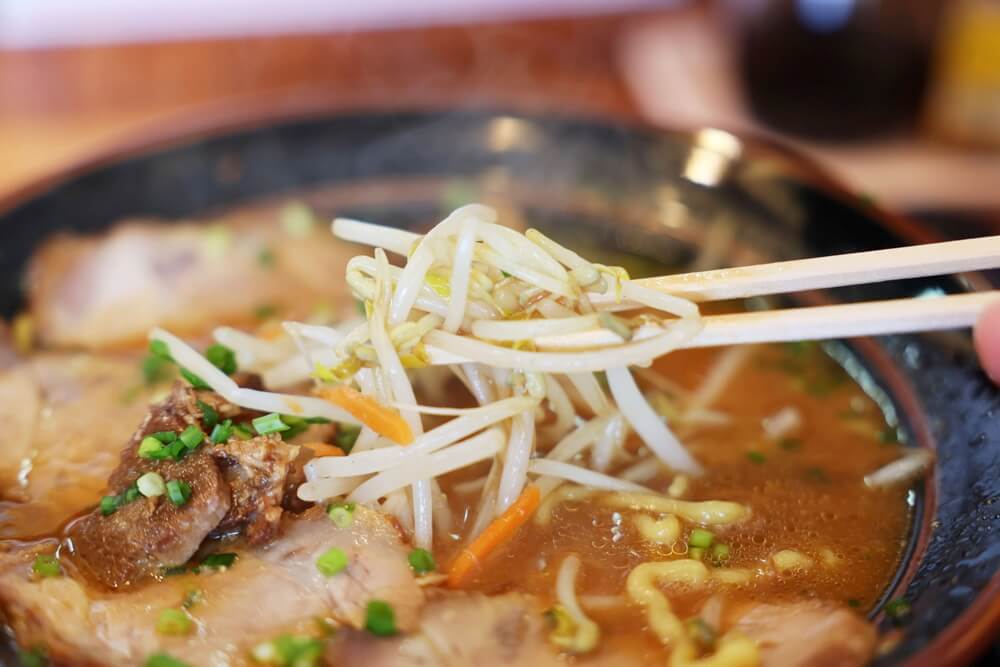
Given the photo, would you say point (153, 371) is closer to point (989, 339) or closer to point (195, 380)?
point (195, 380)

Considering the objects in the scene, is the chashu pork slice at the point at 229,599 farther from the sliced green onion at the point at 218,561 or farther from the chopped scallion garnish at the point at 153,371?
the chopped scallion garnish at the point at 153,371

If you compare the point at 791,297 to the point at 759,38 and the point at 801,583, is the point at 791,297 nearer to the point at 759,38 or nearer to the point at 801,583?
the point at 801,583

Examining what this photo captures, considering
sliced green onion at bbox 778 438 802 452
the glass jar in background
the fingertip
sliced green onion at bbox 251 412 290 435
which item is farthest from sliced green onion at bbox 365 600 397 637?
the glass jar in background

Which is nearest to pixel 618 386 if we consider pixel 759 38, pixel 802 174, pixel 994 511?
pixel 994 511

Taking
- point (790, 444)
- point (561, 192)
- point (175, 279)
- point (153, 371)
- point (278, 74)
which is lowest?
point (790, 444)

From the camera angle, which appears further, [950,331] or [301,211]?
[301,211]

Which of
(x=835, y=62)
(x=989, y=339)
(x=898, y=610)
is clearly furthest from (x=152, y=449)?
(x=835, y=62)
